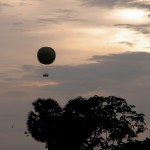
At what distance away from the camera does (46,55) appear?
7038 centimetres

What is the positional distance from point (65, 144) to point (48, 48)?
19.4 metres

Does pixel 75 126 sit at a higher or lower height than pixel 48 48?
lower

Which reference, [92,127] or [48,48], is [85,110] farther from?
[48,48]

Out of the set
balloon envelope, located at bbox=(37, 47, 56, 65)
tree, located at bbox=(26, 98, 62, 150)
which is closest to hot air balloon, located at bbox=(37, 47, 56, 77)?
balloon envelope, located at bbox=(37, 47, 56, 65)

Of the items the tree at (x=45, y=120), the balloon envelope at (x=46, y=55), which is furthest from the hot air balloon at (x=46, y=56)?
the tree at (x=45, y=120)

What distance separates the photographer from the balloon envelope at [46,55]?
70312 millimetres

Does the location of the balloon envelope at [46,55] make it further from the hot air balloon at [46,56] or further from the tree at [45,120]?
the tree at [45,120]

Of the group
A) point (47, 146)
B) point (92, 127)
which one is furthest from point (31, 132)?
point (92, 127)

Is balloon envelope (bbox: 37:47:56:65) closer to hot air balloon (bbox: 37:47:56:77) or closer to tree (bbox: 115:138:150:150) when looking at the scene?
hot air balloon (bbox: 37:47:56:77)

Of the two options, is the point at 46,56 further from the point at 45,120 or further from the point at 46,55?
the point at 45,120

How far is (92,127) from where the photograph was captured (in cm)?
8550

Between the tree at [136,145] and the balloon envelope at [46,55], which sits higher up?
the balloon envelope at [46,55]

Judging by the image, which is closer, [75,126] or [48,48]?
[48,48]

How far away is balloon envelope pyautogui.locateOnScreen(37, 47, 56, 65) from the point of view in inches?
2768
